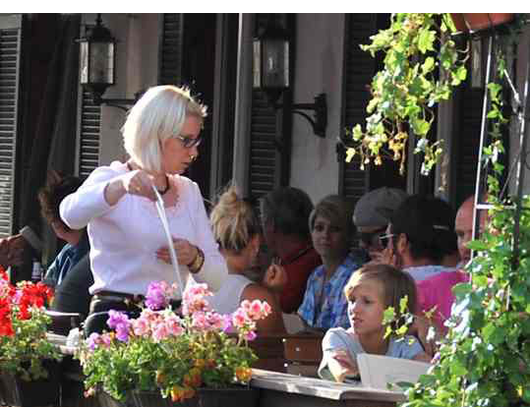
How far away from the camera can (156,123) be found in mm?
5445

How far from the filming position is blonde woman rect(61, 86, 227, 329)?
5.45 meters

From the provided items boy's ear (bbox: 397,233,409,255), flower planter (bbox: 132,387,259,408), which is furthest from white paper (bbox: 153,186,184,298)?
boy's ear (bbox: 397,233,409,255)

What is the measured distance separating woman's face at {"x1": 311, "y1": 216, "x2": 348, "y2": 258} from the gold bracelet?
190cm

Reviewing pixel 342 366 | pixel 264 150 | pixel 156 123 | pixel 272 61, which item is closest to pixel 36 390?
pixel 156 123

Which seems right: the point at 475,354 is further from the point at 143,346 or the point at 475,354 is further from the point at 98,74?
the point at 98,74

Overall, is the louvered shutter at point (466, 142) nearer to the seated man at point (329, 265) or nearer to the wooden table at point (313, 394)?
the seated man at point (329, 265)

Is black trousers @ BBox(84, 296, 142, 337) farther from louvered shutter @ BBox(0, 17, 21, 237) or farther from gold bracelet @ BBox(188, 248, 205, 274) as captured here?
louvered shutter @ BBox(0, 17, 21, 237)

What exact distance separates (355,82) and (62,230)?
178 cm

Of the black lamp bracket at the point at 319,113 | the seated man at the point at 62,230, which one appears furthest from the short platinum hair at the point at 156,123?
the black lamp bracket at the point at 319,113

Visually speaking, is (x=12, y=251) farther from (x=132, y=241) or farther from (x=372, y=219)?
(x=132, y=241)

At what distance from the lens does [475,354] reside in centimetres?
402
